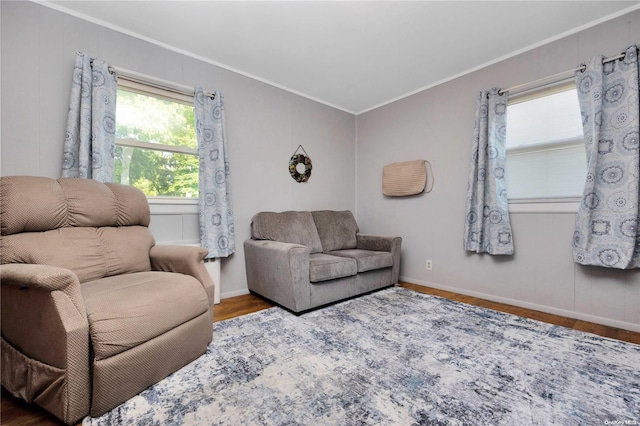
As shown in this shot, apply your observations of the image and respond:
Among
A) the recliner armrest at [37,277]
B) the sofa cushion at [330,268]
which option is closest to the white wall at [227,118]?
the sofa cushion at [330,268]

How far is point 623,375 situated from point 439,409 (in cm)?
109

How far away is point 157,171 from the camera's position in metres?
2.54

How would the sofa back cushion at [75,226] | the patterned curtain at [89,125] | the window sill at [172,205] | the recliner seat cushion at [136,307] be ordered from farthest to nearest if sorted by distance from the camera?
1. the window sill at [172,205]
2. the patterned curtain at [89,125]
3. the sofa back cushion at [75,226]
4. the recliner seat cushion at [136,307]

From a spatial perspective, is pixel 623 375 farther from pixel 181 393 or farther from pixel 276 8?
pixel 276 8

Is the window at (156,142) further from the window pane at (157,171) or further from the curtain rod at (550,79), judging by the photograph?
the curtain rod at (550,79)

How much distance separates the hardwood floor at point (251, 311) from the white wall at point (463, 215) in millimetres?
110

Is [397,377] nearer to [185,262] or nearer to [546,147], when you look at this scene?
[185,262]

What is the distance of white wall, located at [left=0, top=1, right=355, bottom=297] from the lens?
1897 millimetres

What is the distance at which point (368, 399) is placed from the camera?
128 cm

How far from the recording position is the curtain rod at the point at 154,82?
227 cm

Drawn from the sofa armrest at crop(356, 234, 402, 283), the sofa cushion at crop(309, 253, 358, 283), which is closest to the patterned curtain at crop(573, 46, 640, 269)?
the sofa armrest at crop(356, 234, 402, 283)

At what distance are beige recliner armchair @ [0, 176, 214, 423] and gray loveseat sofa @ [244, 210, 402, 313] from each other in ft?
2.53

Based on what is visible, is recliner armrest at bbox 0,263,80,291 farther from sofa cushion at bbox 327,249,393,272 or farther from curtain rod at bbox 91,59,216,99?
sofa cushion at bbox 327,249,393,272

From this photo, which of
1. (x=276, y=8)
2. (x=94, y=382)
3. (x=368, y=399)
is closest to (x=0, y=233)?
(x=94, y=382)
